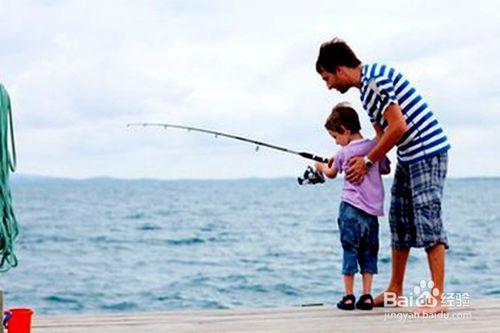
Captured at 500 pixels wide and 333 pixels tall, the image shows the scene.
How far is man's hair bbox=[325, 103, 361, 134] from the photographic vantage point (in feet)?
12.5

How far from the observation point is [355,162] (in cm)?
376

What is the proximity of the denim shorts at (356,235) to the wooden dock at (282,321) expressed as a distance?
0.60 feet

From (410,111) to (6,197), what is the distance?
4.95ft

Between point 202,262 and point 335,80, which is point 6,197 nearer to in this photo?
point 335,80

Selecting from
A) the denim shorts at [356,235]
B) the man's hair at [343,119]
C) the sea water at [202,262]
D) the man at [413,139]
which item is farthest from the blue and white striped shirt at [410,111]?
the sea water at [202,262]

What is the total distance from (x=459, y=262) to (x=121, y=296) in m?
6.78

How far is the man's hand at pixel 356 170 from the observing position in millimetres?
3746

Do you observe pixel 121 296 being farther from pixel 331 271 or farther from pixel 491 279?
pixel 491 279

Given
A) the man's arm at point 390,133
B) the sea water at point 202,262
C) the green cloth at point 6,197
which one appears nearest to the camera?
the green cloth at point 6,197

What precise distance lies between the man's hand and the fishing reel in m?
0.14

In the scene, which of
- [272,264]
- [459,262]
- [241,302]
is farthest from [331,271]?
[241,302]

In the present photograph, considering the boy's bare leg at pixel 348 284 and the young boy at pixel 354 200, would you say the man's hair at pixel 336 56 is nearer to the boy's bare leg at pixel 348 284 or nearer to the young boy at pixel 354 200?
the young boy at pixel 354 200

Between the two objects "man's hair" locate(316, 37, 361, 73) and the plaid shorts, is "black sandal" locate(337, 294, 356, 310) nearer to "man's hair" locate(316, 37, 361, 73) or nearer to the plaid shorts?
the plaid shorts

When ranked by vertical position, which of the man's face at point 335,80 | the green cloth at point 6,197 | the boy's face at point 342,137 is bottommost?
the green cloth at point 6,197
